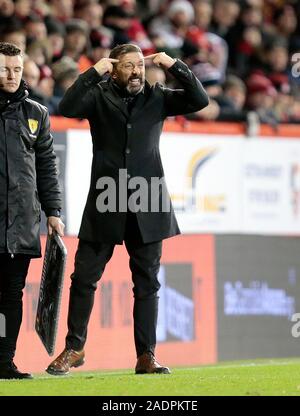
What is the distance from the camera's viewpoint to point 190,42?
17.0 m

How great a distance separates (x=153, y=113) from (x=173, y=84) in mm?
6009

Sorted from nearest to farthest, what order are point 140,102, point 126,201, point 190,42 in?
point 126,201
point 140,102
point 190,42

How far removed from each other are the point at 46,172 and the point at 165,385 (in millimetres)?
1850

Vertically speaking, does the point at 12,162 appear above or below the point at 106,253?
above

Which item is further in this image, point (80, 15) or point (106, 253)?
point (80, 15)

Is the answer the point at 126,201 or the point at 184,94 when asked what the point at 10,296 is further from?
the point at 184,94

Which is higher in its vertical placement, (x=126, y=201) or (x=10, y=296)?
(x=126, y=201)

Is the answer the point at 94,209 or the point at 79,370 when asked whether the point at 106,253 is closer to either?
the point at 94,209

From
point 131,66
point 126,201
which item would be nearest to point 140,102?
point 131,66

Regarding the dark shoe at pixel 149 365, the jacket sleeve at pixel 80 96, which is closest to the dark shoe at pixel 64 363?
the dark shoe at pixel 149 365

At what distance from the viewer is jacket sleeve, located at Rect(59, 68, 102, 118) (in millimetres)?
9305

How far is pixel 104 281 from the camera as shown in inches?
524

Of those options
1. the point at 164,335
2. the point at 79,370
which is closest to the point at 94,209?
the point at 79,370

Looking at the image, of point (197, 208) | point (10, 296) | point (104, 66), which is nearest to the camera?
point (10, 296)
